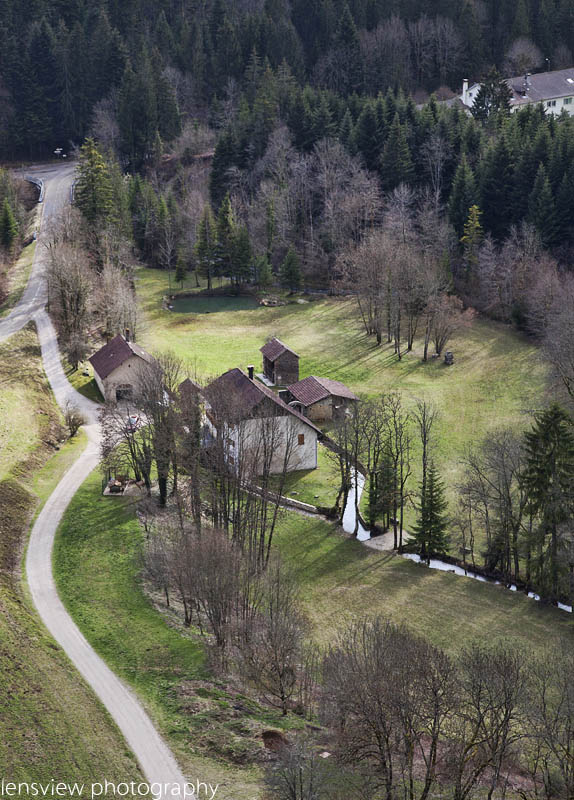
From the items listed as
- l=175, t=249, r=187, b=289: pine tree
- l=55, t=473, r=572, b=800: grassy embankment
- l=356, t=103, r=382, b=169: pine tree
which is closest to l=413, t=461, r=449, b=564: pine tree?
l=55, t=473, r=572, b=800: grassy embankment

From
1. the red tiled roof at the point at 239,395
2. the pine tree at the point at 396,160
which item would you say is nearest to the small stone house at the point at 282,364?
the red tiled roof at the point at 239,395

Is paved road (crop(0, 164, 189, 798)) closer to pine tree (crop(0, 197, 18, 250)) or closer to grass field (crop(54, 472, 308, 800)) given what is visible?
grass field (crop(54, 472, 308, 800))

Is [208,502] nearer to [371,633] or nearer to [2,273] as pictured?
[371,633]

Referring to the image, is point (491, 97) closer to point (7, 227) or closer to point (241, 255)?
point (241, 255)

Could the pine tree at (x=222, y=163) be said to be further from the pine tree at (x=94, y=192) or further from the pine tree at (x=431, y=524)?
the pine tree at (x=431, y=524)

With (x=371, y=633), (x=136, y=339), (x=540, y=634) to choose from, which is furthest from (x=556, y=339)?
(x=371, y=633)
